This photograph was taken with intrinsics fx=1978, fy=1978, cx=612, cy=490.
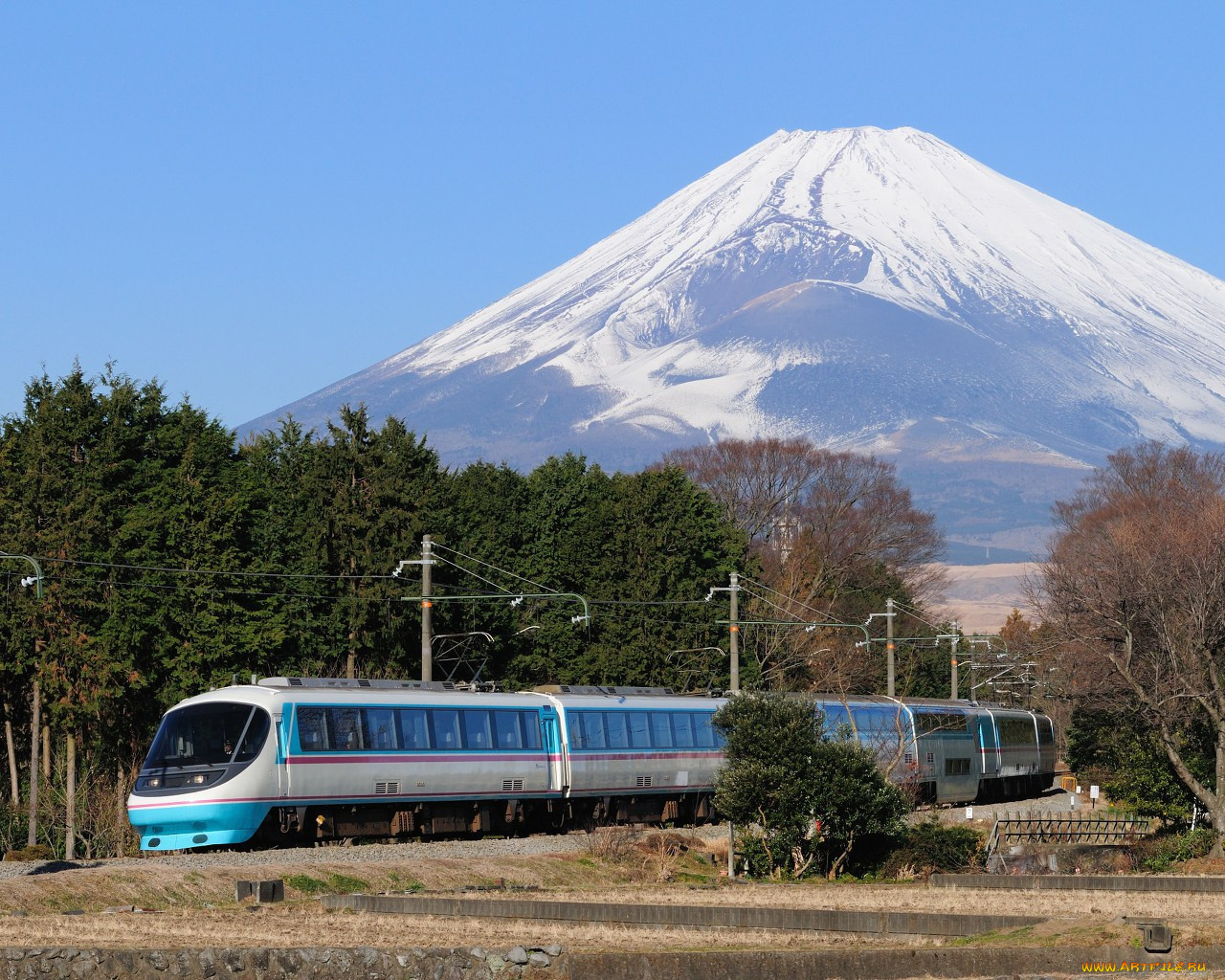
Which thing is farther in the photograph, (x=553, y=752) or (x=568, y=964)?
(x=553, y=752)

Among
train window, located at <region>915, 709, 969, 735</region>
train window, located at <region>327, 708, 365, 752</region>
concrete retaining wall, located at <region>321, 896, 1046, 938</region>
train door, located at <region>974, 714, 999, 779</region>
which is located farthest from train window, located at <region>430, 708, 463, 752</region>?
train door, located at <region>974, 714, 999, 779</region>

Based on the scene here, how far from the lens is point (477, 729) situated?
4200 centimetres

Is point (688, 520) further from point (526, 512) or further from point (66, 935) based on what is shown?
point (66, 935)

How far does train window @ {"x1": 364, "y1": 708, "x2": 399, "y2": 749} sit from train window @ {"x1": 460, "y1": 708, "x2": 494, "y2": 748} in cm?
231

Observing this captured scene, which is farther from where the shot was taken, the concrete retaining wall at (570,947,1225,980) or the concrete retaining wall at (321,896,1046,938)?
the concrete retaining wall at (321,896,1046,938)

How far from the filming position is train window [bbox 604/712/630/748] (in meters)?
46.4

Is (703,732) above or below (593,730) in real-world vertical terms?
below

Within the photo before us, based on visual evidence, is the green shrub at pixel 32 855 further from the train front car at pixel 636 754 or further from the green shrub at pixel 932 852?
the green shrub at pixel 932 852

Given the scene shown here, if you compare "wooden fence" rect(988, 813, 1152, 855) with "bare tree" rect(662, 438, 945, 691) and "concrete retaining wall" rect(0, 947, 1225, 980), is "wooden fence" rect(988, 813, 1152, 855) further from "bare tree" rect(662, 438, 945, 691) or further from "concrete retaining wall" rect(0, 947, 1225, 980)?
"bare tree" rect(662, 438, 945, 691)

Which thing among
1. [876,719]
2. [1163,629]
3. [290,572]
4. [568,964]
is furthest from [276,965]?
[290,572]

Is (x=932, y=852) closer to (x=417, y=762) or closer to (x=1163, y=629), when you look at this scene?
(x=417, y=762)

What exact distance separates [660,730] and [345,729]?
11717 millimetres

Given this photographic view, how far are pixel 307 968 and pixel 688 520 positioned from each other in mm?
61999

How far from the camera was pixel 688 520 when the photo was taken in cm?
8031
